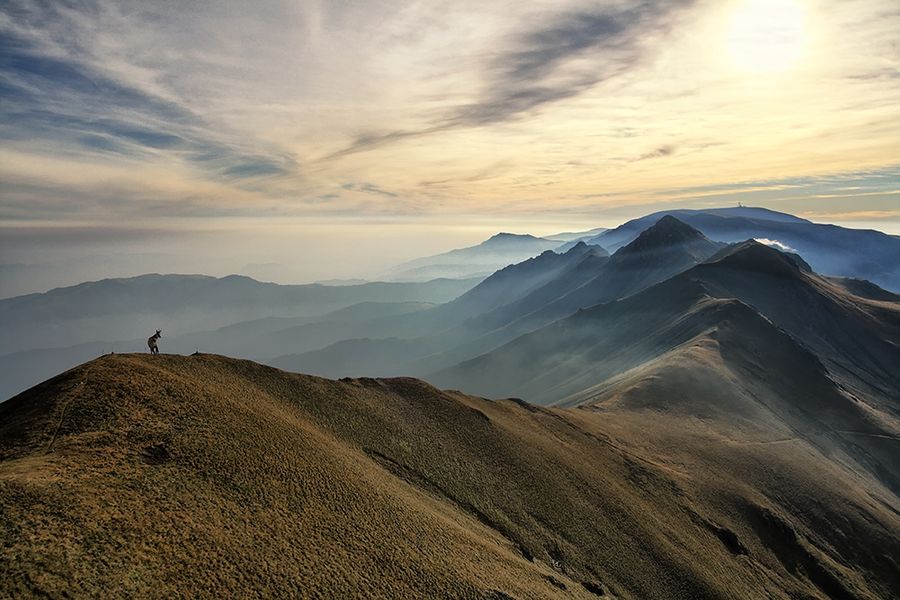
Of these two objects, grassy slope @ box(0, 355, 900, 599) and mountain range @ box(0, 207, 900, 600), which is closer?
grassy slope @ box(0, 355, 900, 599)

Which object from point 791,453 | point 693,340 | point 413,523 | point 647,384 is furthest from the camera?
point 693,340

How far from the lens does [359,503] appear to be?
38281 millimetres

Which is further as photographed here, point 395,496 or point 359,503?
point 395,496

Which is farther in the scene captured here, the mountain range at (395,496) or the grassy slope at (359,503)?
the mountain range at (395,496)

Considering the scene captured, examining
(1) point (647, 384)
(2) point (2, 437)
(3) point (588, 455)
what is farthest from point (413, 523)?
(1) point (647, 384)

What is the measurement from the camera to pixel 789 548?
249 ft

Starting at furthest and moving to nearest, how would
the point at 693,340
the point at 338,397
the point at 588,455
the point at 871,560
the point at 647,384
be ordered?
1. the point at 693,340
2. the point at 647,384
3. the point at 871,560
4. the point at 588,455
5. the point at 338,397

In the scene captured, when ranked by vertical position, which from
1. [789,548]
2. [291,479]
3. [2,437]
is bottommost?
[789,548]

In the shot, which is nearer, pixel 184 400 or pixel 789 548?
pixel 184 400

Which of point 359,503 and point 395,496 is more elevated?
point 359,503

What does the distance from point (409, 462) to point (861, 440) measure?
14585 centimetres

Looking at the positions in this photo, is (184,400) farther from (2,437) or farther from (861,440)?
(861,440)

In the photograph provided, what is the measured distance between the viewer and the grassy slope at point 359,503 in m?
26.1

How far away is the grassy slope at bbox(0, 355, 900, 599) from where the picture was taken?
26.1 m
